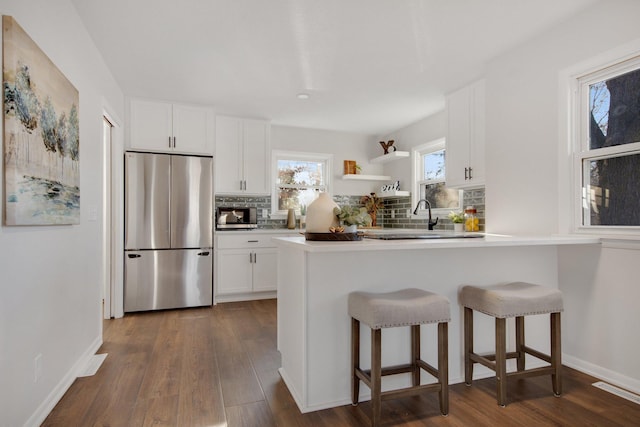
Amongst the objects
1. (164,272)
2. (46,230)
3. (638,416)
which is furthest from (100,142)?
(638,416)

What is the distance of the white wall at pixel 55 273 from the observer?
5.13 feet

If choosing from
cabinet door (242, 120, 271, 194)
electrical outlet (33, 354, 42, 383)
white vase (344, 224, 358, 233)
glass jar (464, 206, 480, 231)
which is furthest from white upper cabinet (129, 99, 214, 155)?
glass jar (464, 206, 480, 231)

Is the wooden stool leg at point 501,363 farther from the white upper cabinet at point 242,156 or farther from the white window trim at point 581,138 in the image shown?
the white upper cabinet at point 242,156

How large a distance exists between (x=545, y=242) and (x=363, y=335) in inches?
46.5

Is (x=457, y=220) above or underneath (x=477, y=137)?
underneath

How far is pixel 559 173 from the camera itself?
8.32 feet

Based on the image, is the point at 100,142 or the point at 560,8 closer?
the point at 560,8

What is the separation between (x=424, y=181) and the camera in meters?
4.85

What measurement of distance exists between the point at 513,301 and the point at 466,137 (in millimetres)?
2022

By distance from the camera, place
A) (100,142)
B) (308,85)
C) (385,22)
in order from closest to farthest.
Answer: (385,22) < (100,142) < (308,85)

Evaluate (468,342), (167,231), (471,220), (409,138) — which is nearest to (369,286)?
(468,342)

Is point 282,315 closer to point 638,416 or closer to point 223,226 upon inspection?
point 638,416

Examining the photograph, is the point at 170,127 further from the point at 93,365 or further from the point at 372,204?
the point at 372,204

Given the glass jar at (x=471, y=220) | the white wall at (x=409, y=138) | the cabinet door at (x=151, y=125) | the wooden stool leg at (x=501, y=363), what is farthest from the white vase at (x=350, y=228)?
the cabinet door at (x=151, y=125)
